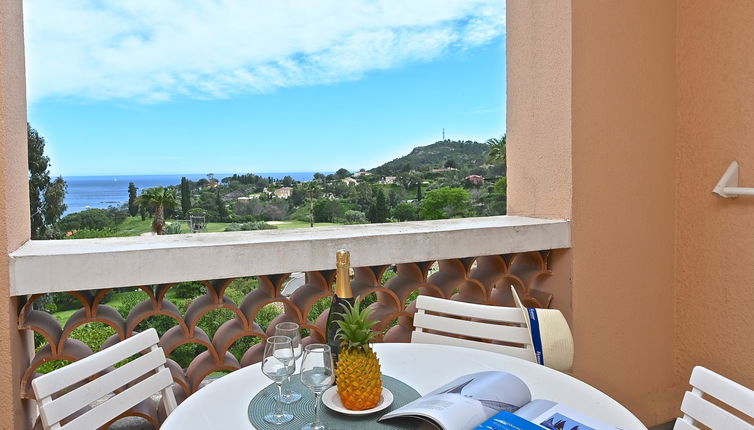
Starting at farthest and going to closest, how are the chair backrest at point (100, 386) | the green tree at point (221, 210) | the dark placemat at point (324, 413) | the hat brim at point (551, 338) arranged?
the green tree at point (221, 210), the hat brim at point (551, 338), the chair backrest at point (100, 386), the dark placemat at point (324, 413)

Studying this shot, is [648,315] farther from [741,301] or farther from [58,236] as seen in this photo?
[58,236]

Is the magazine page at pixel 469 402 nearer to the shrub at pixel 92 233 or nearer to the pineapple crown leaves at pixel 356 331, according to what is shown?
the pineapple crown leaves at pixel 356 331

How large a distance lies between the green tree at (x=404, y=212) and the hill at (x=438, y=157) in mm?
146

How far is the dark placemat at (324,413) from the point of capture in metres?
1.02

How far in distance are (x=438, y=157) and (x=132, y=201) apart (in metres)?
1.29

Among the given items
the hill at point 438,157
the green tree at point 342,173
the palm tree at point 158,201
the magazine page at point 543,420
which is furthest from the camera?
the hill at point 438,157

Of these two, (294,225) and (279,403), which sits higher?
(294,225)

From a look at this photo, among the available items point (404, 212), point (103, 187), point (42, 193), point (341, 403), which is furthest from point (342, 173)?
point (341, 403)

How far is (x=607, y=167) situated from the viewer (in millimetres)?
2195

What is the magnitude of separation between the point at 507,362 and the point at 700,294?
4.61 feet

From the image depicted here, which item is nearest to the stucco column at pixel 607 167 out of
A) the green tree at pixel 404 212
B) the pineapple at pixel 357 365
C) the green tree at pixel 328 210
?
the green tree at pixel 404 212

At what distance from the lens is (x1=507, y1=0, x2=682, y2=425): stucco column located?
7.02 feet

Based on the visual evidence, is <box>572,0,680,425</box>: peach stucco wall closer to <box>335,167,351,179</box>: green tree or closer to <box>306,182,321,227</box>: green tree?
<box>335,167,351,179</box>: green tree

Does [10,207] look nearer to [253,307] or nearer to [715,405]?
[253,307]
